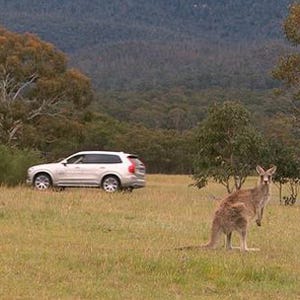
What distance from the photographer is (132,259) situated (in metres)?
10.6

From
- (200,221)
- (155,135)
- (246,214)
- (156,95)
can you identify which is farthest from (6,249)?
(156,95)

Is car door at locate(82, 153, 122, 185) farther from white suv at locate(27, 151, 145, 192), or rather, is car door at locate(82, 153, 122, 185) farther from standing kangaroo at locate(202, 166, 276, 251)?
standing kangaroo at locate(202, 166, 276, 251)

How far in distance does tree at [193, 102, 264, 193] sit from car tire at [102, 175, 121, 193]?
17.9ft

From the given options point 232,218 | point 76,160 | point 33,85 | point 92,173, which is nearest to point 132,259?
point 232,218

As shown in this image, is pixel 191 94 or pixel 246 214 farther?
pixel 191 94

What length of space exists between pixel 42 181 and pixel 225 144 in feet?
26.6

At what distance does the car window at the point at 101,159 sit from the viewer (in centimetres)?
2905

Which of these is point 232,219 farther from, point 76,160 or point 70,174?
point 76,160

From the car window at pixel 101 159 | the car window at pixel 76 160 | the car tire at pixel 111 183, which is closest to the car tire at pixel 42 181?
the car window at pixel 76 160

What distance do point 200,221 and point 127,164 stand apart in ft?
39.9

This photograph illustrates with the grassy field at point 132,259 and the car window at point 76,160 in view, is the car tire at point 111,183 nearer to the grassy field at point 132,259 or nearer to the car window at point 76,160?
the car window at point 76,160

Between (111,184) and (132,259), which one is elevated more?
(111,184)

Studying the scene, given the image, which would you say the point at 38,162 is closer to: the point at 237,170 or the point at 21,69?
the point at 237,170

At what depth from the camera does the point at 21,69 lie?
44.1 m
